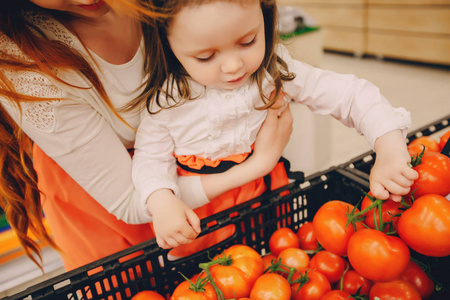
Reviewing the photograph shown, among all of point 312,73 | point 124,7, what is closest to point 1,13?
point 124,7

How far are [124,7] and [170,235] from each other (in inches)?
17.1

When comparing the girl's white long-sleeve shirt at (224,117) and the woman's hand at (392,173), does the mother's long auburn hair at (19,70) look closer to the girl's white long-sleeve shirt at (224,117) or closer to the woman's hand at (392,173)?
the girl's white long-sleeve shirt at (224,117)

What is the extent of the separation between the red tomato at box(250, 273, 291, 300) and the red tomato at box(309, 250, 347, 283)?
11cm

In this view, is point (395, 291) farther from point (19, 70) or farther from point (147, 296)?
point (19, 70)

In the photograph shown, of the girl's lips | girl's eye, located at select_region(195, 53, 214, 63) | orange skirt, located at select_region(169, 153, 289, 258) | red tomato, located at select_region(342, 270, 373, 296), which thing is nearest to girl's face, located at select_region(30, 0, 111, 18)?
the girl's lips

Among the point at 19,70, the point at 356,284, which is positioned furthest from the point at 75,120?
the point at 356,284

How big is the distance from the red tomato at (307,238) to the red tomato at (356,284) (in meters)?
0.11

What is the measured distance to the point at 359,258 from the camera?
654 mm

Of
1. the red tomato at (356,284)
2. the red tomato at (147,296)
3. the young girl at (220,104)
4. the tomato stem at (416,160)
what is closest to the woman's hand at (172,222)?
the young girl at (220,104)

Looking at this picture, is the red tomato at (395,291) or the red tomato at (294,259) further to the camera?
the red tomato at (294,259)

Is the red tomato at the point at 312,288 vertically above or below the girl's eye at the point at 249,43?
below

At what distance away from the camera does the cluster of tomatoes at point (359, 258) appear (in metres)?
0.62

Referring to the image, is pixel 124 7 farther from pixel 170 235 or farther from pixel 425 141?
pixel 425 141

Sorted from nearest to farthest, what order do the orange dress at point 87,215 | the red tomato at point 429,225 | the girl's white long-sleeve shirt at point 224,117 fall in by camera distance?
the red tomato at point 429,225
the girl's white long-sleeve shirt at point 224,117
the orange dress at point 87,215
